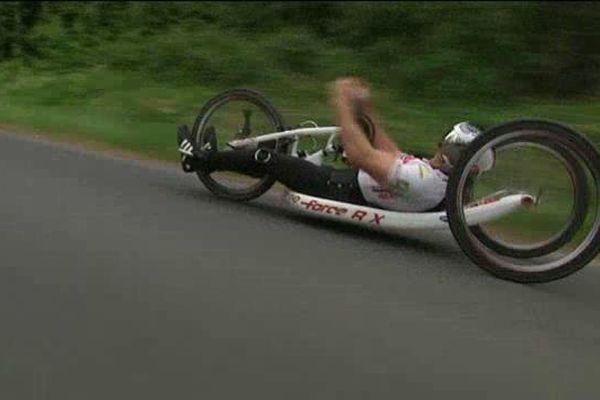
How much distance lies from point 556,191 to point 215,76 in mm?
9720

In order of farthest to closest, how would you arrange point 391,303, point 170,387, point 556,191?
point 556,191 < point 391,303 < point 170,387

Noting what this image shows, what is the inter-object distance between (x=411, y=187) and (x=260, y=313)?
141cm

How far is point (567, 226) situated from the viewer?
5.38 metres

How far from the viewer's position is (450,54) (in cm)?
1399

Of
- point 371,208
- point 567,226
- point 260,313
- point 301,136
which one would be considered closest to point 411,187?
point 371,208

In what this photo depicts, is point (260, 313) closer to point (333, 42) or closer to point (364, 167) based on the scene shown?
point (364, 167)

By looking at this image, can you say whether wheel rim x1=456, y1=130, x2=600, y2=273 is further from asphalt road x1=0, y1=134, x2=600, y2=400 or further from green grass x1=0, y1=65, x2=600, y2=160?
green grass x1=0, y1=65, x2=600, y2=160

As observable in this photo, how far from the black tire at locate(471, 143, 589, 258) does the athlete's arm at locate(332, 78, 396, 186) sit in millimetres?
699

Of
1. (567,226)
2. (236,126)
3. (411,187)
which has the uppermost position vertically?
(236,126)

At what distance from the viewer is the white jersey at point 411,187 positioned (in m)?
5.87

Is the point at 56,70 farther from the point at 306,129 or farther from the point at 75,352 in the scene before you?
the point at 75,352

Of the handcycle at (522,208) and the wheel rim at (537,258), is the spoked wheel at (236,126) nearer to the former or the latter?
the handcycle at (522,208)

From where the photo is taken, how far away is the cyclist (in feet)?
19.3

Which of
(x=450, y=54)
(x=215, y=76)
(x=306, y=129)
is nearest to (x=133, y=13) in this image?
(x=215, y=76)
